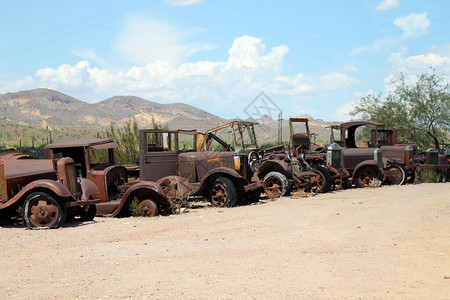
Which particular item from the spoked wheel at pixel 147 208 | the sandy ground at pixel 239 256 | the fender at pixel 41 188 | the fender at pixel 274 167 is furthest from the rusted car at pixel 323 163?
the fender at pixel 41 188

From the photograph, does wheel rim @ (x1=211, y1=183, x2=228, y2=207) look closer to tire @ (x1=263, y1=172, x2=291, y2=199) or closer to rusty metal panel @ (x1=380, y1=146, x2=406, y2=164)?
tire @ (x1=263, y1=172, x2=291, y2=199)

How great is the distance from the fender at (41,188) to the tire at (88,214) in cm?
99

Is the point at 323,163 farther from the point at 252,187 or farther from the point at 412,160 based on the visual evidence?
the point at 252,187

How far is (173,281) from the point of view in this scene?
5.13 m

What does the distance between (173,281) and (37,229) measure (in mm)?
4694

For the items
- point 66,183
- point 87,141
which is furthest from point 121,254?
point 87,141

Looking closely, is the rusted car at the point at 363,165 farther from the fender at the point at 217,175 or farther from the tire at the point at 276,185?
the fender at the point at 217,175

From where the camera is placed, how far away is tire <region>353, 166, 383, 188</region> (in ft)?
53.0

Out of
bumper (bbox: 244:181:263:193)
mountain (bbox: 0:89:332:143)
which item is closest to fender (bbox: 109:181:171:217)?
bumper (bbox: 244:181:263:193)

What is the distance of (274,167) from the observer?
14.0m

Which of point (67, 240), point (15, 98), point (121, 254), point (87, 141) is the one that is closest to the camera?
point (121, 254)

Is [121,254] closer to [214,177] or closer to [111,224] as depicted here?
[111,224]

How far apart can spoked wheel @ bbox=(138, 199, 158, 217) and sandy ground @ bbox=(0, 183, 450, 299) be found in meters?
0.43

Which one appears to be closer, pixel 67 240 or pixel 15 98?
pixel 67 240
